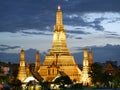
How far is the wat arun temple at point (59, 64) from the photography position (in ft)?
499

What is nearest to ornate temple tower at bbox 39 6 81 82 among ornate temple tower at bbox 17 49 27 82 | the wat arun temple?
the wat arun temple

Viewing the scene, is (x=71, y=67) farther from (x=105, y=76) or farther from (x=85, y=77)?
(x=105, y=76)

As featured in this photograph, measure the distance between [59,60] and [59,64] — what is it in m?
1.23

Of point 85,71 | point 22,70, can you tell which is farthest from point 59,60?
point 22,70

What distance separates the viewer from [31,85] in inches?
5118

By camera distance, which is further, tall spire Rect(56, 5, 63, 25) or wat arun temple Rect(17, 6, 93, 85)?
tall spire Rect(56, 5, 63, 25)

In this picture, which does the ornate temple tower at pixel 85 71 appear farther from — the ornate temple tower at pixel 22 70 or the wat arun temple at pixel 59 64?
the ornate temple tower at pixel 22 70

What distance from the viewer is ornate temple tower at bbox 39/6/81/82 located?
154m

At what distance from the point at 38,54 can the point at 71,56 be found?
47.9ft

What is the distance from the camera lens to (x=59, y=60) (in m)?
156

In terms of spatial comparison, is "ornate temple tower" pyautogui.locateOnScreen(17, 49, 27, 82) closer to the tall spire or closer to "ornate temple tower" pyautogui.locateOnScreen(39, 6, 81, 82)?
"ornate temple tower" pyautogui.locateOnScreen(39, 6, 81, 82)

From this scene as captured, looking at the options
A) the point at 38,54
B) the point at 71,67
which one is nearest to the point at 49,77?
the point at 71,67

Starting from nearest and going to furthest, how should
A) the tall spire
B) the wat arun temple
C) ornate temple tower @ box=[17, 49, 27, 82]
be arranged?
ornate temple tower @ box=[17, 49, 27, 82], the wat arun temple, the tall spire

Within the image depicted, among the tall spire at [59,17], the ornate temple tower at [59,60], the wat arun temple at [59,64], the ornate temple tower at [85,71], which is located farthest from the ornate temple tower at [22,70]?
the ornate temple tower at [85,71]
